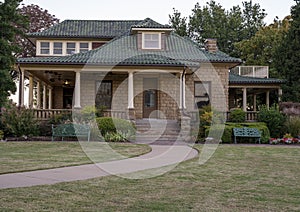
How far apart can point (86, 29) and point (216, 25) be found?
82.1ft

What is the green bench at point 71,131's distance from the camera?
17109 millimetres

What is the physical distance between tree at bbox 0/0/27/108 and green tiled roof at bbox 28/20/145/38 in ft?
9.43

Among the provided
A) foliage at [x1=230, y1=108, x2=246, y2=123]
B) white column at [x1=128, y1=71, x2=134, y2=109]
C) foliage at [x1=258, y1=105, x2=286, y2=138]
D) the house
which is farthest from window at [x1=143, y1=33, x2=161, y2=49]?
foliage at [x1=258, y1=105, x2=286, y2=138]

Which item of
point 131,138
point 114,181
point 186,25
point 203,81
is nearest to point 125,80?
point 203,81

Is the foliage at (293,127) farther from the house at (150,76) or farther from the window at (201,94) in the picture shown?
the window at (201,94)

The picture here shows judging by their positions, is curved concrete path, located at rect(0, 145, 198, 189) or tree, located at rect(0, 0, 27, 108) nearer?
curved concrete path, located at rect(0, 145, 198, 189)

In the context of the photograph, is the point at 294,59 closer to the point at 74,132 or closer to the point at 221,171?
the point at 74,132

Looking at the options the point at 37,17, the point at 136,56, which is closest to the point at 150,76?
the point at 136,56

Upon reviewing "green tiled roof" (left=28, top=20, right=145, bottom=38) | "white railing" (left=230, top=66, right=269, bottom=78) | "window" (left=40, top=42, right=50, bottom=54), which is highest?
"green tiled roof" (left=28, top=20, right=145, bottom=38)

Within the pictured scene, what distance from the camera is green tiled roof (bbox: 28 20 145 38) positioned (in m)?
26.8

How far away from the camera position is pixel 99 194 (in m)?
6.39

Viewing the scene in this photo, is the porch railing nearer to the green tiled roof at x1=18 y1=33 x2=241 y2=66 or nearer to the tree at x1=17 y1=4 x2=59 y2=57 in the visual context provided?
the green tiled roof at x1=18 y1=33 x2=241 y2=66

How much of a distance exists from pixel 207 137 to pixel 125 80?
25.0ft

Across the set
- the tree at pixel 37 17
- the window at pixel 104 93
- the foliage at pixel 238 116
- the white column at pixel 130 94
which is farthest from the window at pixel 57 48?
the foliage at pixel 238 116
